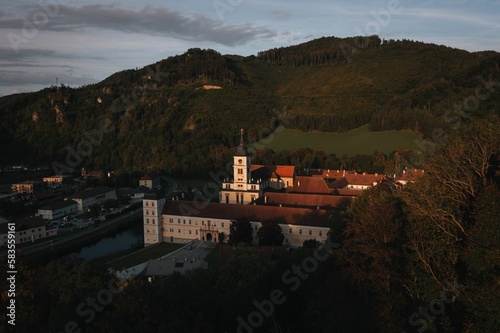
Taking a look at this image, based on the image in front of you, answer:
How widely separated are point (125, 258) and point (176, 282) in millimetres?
17491

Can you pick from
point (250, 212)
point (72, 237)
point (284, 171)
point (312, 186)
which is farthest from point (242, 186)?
point (72, 237)

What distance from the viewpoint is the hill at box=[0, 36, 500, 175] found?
68.6 metres

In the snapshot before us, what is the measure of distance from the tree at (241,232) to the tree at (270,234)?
3.24ft

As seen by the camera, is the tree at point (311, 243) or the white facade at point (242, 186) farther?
the white facade at point (242, 186)

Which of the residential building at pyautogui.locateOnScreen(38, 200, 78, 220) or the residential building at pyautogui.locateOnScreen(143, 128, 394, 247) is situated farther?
the residential building at pyautogui.locateOnScreen(38, 200, 78, 220)

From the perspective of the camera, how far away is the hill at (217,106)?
68.6 metres

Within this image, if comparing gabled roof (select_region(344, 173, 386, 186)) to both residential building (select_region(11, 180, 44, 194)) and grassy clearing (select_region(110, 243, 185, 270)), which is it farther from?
residential building (select_region(11, 180, 44, 194))

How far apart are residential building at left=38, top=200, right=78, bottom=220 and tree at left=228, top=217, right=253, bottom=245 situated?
21559 mm

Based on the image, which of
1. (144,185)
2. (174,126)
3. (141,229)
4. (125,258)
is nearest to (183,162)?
(144,185)

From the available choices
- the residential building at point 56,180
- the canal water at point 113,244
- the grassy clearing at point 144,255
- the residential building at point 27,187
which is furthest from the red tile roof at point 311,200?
the residential building at point 56,180

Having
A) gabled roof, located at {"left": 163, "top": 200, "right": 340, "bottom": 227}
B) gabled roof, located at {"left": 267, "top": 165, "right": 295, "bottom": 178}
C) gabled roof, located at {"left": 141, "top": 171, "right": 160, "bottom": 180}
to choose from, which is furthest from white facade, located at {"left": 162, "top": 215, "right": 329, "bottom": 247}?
gabled roof, located at {"left": 141, "top": 171, "right": 160, "bottom": 180}

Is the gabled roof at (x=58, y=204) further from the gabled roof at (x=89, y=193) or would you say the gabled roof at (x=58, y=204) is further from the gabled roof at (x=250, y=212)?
the gabled roof at (x=250, y=212)

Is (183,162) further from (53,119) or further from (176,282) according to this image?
(176,282)

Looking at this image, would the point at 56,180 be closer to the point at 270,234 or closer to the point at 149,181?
the point at 149,181
